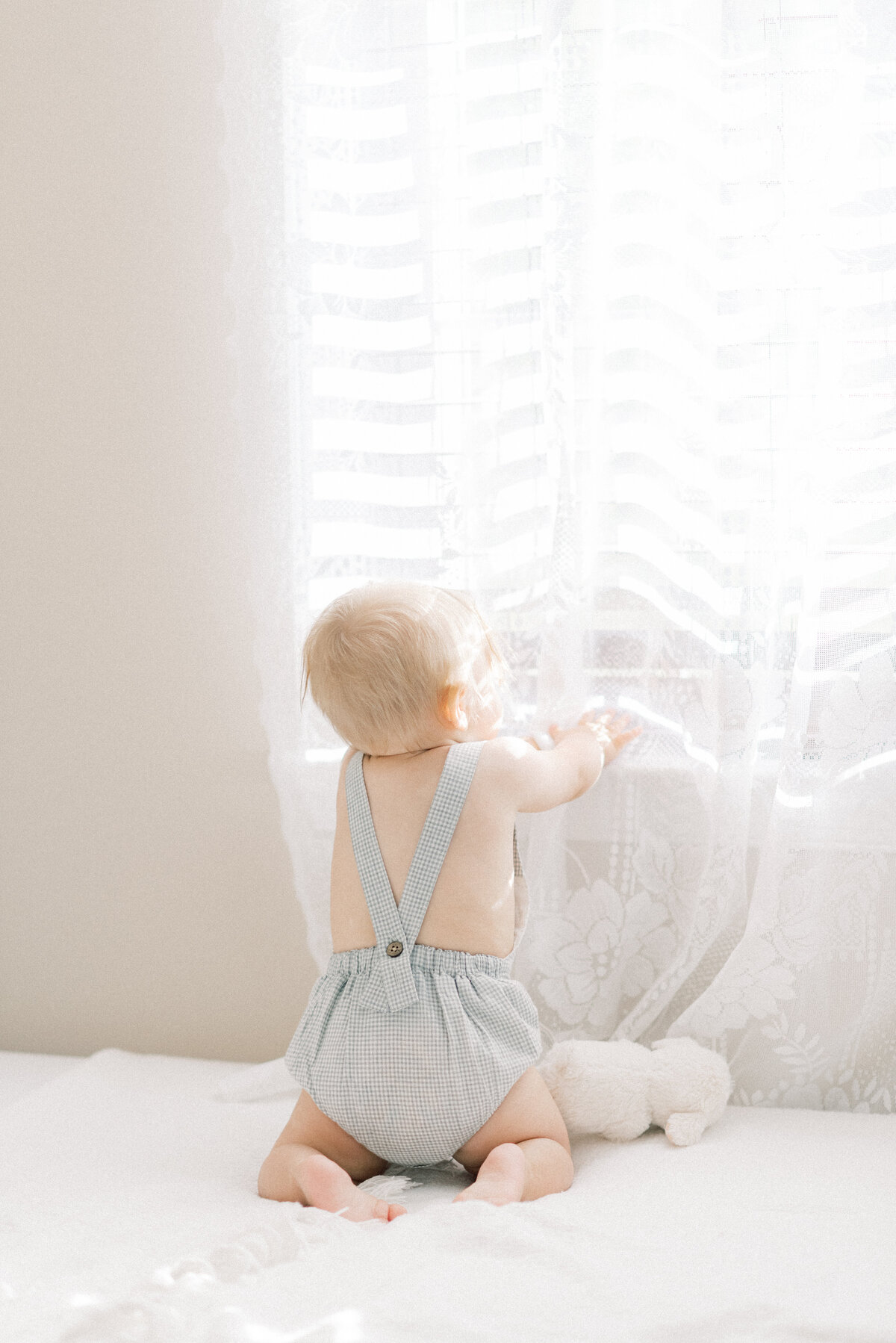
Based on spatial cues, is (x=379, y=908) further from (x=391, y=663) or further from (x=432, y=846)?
(x=391, y=663)

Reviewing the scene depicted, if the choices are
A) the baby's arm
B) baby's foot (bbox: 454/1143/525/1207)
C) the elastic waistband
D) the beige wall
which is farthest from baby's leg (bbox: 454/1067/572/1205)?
the beige wall

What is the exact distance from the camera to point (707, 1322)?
33.8 inches

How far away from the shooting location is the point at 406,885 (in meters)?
1.25

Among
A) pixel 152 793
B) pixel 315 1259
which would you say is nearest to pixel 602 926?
pixel 315 1259

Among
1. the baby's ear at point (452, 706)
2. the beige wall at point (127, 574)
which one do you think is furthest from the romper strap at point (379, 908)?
the beige wall at point (127, 574)

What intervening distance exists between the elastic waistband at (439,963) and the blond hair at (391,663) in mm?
223

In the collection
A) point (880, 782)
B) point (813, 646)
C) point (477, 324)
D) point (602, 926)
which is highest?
point (477, 324)

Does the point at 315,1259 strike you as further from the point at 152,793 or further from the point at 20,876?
the point at 20,876

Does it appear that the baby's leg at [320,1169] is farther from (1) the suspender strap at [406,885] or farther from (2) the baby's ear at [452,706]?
(2) the baby's ear at [452,706]

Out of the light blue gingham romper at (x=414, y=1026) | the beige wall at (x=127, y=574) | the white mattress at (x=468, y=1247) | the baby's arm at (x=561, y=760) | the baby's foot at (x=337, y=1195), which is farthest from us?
the beige wall at (x=127, y=574)

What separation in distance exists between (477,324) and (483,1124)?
0.90 meters

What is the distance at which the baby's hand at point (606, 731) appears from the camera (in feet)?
4.51

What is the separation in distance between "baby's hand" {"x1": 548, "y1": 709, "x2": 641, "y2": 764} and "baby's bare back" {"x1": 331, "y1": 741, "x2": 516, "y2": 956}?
0.12 m

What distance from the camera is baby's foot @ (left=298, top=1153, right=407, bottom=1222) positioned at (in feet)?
3.53
